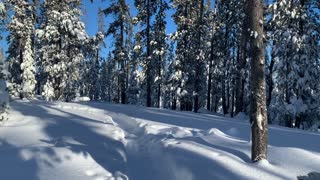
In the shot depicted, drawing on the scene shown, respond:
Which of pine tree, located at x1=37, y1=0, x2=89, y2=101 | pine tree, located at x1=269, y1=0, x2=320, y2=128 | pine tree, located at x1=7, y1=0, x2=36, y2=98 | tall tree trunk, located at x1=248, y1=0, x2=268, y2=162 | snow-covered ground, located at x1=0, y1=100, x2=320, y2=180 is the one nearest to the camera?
snow-covered ground, located at x1=0, y1=100, x2=320, y2=180

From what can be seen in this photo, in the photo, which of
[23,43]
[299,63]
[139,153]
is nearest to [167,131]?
[139,153]

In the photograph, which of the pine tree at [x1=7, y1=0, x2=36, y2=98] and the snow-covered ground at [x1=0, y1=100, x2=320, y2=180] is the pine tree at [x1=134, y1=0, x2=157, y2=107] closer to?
the pine tree at [x1=7, y1=0, x2=36, y2=98]

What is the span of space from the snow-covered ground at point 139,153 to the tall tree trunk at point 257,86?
0.53 meters

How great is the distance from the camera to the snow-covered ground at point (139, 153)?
8.82 m

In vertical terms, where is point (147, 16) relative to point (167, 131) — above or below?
above

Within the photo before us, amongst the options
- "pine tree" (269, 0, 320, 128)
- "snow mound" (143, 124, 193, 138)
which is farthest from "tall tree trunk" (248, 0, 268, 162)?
"pine tree" (269, 0, 320, 128)

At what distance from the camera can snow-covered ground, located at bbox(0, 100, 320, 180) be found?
28.9ft

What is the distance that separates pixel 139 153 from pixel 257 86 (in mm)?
4497

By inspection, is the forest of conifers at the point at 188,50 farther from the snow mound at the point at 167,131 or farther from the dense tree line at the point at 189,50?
the snow mound at the point at 167,131

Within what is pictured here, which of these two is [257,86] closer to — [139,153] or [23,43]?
[139,153]

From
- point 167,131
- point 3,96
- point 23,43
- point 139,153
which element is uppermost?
point 23,43

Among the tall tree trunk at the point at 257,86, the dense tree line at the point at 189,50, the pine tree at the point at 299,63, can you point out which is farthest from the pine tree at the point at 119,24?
the tall tree trunk at the point at 257,86

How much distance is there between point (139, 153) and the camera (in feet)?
39.9

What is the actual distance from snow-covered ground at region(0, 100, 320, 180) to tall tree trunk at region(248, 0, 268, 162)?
53 cm
